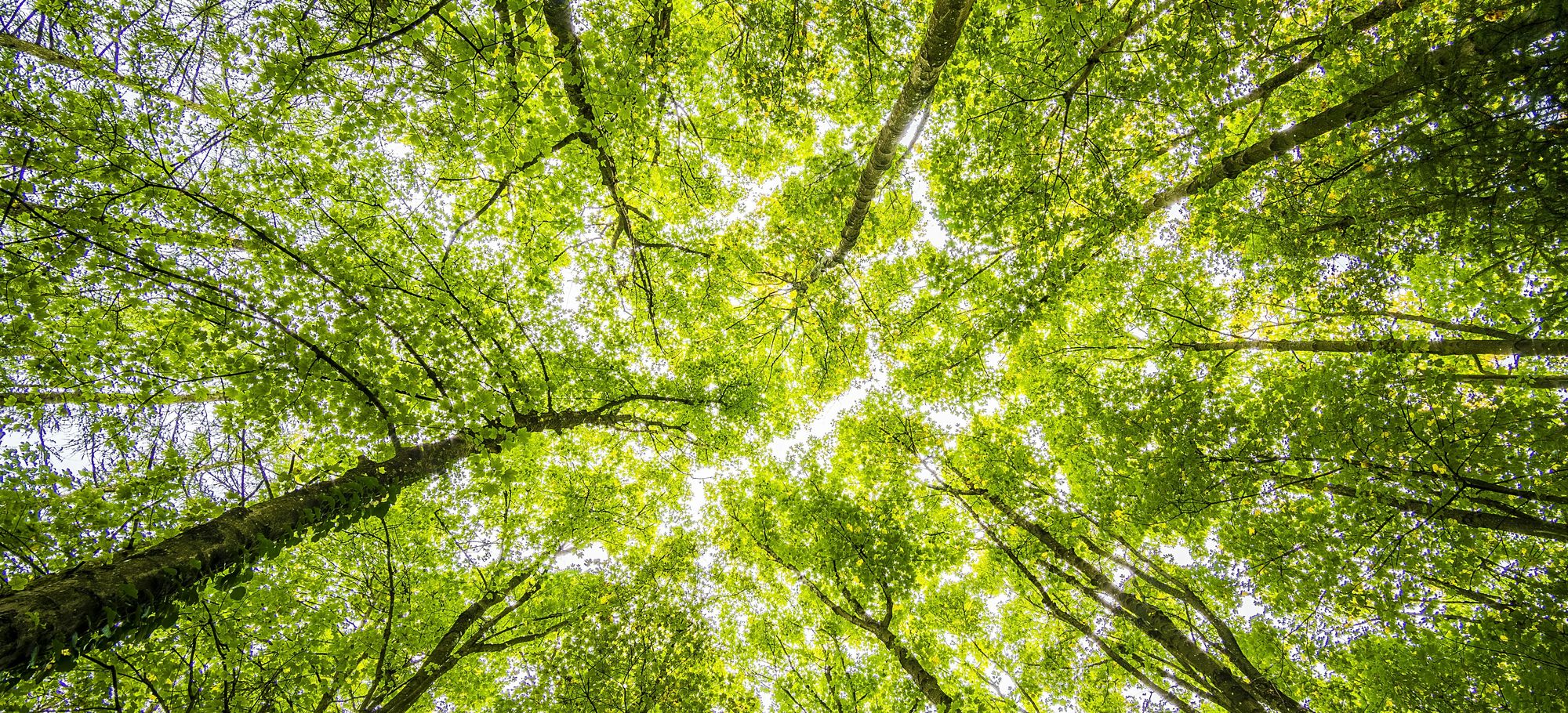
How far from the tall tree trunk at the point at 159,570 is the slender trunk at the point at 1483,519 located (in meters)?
10.3

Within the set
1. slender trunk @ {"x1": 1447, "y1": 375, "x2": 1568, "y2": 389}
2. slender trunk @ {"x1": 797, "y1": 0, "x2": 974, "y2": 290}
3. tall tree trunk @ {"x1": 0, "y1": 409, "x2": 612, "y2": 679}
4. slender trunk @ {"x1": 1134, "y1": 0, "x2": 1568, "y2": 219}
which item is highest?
slender trunk @ {"x1": 797, "y1": 0, "x2": 974, "y2": 290}

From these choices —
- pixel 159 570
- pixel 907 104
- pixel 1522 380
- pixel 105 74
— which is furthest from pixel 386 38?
pixel 1522 380

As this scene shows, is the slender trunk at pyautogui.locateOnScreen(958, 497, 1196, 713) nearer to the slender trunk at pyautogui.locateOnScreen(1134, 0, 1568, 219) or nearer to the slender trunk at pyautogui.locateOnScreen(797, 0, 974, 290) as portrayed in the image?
the slender trunk at pyautogui.locateOnScreen(797, 0, 974, 290)

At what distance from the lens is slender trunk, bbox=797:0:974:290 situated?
4898 mm

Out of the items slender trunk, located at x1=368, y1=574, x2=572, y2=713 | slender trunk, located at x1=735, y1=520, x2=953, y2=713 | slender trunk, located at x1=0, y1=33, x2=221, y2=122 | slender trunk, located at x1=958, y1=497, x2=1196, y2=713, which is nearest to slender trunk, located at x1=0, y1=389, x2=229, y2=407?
slender trunk, located at x1=0, y1=33, x2=221, y2=122

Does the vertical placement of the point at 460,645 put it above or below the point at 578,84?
below

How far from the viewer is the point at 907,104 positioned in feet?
19.5

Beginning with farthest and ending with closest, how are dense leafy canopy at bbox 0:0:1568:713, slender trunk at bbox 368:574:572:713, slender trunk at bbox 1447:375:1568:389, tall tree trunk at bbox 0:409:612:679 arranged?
slender trunk at bbox 368:574:572:713
slender trunk at bbox 1447:375:1568:389
dense leafy canopy at bbox 0:0:1568:713
tall tree trunk at bbox 0:409:612:679

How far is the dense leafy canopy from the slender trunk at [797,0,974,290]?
0.16 ft

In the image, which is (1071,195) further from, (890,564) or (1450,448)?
(890,564)

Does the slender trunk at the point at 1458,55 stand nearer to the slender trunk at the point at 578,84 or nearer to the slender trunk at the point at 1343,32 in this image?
the slender trunk at the point at 1343,32

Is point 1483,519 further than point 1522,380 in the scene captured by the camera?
No

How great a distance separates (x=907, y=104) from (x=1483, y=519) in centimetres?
788

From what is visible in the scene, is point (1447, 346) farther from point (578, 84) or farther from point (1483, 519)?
point (578, 84)
